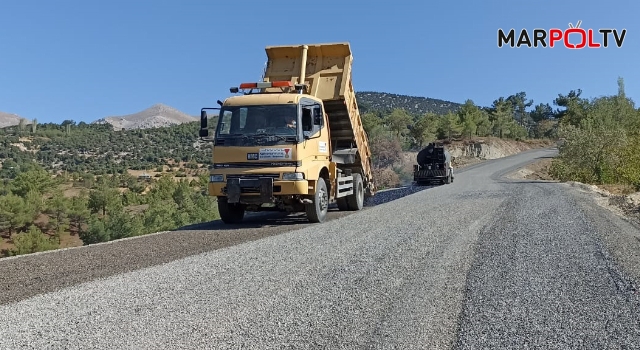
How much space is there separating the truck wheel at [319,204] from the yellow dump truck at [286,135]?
2 centimetres

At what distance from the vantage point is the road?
4367 mm

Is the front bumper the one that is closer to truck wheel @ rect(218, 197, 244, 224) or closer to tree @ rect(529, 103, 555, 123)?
truck wheel @ rect(218, 197, 244, 224)

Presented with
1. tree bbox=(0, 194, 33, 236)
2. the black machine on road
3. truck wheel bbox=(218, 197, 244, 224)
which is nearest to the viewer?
truck wheel bbox=(218, 197, 244, 224)

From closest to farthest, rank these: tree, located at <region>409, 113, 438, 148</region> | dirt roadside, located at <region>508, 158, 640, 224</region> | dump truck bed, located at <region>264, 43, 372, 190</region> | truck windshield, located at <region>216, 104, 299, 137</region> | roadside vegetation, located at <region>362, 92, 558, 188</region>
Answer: truck windshield, located at <region>216, 104, 299, 137</region>, dump truck bed, located at <region>264, 43, 372, 190</region>, dirt roadside, located at <region>508, 158, 640, 224</region>, roadside vegetation, located at <region>362, 92, 558, 188</region>, tree, located at <region>409, 113, 438, 148</region>

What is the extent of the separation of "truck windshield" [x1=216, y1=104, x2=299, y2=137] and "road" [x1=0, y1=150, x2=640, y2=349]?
2.52 m

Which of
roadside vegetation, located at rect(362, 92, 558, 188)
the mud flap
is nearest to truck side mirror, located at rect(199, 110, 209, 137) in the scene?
the mud flap

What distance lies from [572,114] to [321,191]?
81576 millimetres

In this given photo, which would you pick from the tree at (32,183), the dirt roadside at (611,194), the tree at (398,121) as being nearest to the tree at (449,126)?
the tree at (398,121)

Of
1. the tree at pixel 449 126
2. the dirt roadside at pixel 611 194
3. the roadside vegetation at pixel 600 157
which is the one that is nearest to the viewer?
the dirt roadside at pixel 611 194

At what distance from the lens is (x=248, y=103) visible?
11.9m

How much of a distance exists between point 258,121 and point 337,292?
6768 mm

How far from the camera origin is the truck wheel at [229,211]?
41.6 feet

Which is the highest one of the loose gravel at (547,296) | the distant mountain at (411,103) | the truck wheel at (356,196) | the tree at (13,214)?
the distant mountain at (411,103)

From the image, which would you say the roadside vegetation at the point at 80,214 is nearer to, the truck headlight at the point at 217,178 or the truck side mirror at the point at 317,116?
the truck headlight at the point at 217,178
